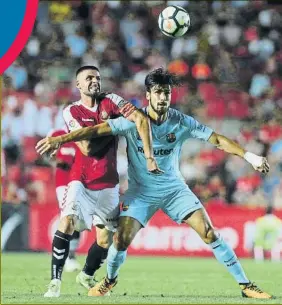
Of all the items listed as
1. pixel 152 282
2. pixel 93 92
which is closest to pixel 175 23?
pixel 93 92

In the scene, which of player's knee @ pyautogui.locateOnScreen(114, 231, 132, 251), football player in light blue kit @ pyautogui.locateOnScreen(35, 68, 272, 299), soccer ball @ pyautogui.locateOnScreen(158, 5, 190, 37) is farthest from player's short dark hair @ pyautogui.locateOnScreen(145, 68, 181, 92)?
soccer ball @ pyautogui.locateOnScreen(158, 5, 190, 37)

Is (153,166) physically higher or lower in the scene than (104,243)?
higher

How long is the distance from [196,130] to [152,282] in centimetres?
→ 320

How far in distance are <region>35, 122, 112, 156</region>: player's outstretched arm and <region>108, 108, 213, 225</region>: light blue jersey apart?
102mm

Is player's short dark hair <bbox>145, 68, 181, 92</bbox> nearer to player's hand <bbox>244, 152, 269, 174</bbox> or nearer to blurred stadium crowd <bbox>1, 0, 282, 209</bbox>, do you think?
player's hand <bbox>244, 152, 269, 174</bbox>

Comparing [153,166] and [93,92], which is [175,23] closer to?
[93,92]

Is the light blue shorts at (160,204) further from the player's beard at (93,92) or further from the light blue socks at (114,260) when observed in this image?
the player's beard at (93,92)

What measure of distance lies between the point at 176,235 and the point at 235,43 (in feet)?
22.0

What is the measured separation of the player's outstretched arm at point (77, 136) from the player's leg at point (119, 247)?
2.68 feet

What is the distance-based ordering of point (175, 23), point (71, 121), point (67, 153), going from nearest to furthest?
point (71, 121) → point (175, 23) → point (67, 153)

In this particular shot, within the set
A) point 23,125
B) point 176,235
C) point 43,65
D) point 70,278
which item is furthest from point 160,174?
point 43,65

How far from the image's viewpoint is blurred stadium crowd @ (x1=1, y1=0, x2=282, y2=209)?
19109 mm

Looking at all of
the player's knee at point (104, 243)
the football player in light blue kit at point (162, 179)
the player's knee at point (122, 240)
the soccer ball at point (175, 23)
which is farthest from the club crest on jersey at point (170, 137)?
the soccer ball at point (175, 23)

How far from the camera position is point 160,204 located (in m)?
9.40
